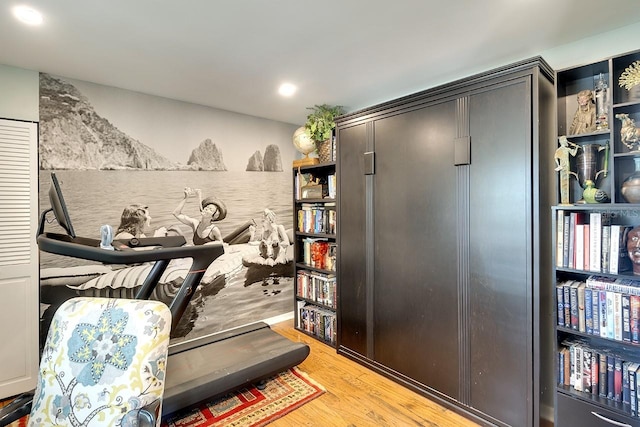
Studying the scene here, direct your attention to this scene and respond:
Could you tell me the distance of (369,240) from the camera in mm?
2834

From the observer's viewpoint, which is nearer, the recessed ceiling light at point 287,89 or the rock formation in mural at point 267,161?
the recessed ceiling light at point 287,89

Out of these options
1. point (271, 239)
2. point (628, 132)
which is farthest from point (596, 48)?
point (271, 239)

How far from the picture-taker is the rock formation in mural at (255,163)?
3.75m

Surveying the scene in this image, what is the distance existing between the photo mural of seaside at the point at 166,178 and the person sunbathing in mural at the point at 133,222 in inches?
1.7

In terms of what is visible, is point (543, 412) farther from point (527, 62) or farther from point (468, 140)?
point (527, 62)

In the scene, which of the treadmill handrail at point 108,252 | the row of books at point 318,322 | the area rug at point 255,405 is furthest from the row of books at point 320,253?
the treadmill handrail at point 108,252

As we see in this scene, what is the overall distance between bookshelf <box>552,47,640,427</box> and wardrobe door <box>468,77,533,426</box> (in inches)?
6.7

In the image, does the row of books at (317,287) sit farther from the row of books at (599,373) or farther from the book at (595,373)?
the book at (595,373)

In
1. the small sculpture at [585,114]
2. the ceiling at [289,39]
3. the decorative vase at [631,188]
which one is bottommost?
the decorative vase at [631,188]

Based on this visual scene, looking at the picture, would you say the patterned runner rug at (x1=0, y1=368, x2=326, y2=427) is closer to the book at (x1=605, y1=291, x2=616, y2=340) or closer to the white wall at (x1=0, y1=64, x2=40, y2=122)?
the book at (x1=605, y1=291, x2=616, y2=340)

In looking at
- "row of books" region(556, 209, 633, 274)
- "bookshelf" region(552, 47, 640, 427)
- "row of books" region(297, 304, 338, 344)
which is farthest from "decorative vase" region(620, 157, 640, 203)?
"row of books" region(297, 304, 338, 344)

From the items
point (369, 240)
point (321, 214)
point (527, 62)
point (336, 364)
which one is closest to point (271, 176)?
point (321, 214)

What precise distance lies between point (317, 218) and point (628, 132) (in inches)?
98.9

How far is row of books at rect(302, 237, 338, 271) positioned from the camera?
3389 millimetres
